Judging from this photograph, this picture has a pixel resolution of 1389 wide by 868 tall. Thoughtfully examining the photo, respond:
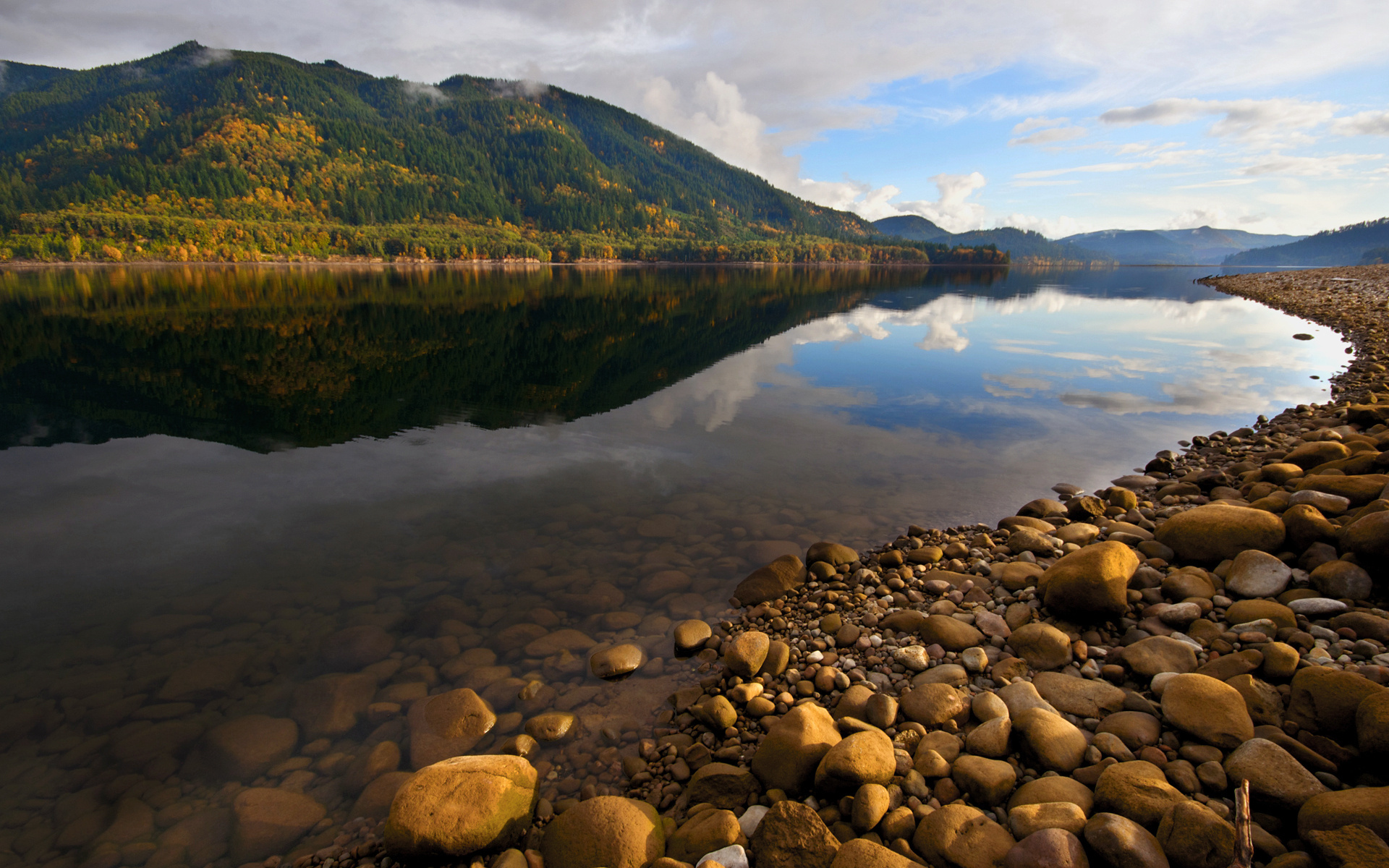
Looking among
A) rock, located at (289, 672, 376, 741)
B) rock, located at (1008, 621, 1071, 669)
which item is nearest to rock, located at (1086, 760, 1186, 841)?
rock, located at (1008, 621, 1071, 669)

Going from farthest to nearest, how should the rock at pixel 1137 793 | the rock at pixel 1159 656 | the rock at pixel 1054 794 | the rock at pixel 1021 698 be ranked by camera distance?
1. the rock at pixel 1159 656
2. the rock at pixel 1021 698
3. the rock at pixel 1054 794
4. the rock at pixel 1137 793

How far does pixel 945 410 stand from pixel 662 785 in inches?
792

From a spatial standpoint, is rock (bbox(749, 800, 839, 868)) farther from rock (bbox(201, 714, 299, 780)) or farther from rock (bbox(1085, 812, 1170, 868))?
rock (bbox(201, 714, 299, 780))

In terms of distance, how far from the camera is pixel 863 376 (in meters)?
29.8

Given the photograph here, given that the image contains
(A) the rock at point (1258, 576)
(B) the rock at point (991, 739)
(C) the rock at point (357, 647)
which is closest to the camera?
(B) the rock at point (991, 739)

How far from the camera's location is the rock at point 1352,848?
154 inches

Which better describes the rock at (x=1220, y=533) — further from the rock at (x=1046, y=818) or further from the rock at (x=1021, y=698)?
the rock at (x=1046, y=818)

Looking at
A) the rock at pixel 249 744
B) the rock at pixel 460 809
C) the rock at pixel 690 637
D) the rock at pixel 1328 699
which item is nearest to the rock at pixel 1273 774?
the rock at pixel 1328 699

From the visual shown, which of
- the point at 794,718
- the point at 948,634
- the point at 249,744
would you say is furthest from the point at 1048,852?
the point at 249,744

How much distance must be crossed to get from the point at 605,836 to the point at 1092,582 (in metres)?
7.22

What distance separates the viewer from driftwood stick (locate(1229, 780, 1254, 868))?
13.3ft

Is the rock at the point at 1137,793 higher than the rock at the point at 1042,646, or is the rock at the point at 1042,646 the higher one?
the rock at the point at 1137,793

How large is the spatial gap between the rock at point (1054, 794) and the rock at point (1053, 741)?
28cm

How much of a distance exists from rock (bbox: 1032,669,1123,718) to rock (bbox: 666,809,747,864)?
4031 millimetres
